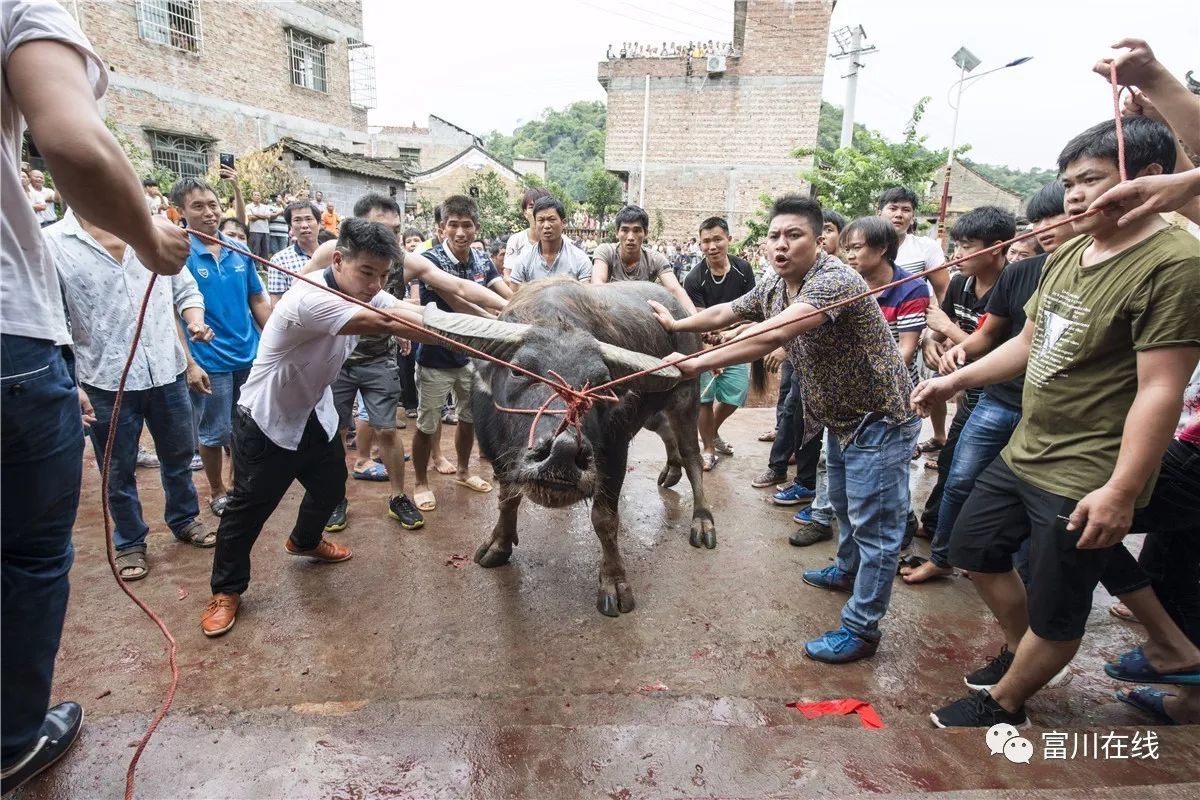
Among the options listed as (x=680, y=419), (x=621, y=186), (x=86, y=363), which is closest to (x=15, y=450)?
(x=86, y=363)

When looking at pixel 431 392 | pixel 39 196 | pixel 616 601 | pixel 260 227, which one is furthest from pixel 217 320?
pixel 260 227

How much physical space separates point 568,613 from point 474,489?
194cm

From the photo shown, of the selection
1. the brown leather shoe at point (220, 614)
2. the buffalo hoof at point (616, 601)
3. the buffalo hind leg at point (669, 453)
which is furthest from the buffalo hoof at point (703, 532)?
the brown leather shoe at point (220, 614)

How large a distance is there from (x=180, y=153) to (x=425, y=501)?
54.7 ft

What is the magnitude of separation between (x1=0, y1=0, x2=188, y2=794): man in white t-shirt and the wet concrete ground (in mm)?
451

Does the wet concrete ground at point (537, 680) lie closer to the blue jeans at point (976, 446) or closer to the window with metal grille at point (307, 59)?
the blue jeans at point (976, 446)

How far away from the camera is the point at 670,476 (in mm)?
5328

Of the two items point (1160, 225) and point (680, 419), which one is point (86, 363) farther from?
point (1160, 225)

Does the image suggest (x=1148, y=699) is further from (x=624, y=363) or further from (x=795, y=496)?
(x=624, y=363)

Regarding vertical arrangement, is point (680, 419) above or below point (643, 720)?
above

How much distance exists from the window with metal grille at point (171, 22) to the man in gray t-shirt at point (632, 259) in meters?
16.7

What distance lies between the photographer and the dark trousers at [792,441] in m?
4.95

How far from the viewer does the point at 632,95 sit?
31.4 meters

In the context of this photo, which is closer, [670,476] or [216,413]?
[216,413]
